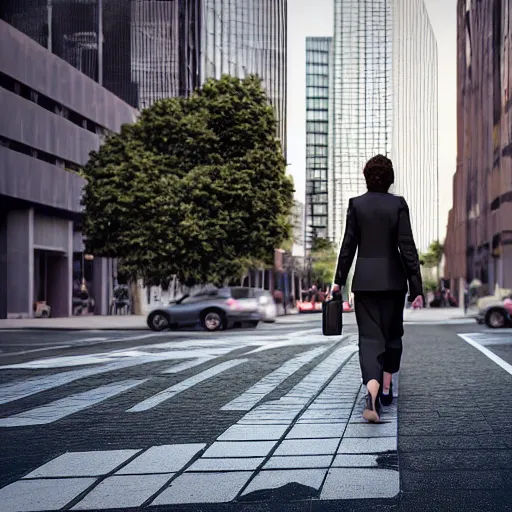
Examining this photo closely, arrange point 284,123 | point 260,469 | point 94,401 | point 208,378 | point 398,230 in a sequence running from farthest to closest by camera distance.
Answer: point 284,123 → point 208,378 → point 94,401 → point 398,230 → point 260,469

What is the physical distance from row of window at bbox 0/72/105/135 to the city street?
31.1 metres

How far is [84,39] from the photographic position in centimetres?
5603

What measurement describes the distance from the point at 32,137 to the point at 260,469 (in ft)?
128

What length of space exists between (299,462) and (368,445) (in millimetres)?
661

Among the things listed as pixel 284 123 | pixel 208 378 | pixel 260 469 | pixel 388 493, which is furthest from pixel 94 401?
pixel 284 123

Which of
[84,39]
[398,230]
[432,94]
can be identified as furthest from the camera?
[432,94]

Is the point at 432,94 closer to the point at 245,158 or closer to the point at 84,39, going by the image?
the point at 84,39

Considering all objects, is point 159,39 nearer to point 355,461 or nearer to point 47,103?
point 47,103

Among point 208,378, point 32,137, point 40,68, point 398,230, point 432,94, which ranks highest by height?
point 432,94

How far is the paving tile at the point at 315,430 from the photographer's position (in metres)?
6.01

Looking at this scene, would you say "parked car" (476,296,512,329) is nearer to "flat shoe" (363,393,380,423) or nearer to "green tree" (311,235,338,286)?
"flat shoe" (363,393,380,423)

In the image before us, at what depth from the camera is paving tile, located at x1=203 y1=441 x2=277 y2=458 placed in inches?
211

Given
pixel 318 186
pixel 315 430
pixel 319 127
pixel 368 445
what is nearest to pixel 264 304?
pixel 315 430

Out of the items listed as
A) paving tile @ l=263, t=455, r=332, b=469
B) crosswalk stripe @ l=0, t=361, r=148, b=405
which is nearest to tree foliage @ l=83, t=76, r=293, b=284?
crosswalk stripe @ l=0, t=361, r=148, b=405
